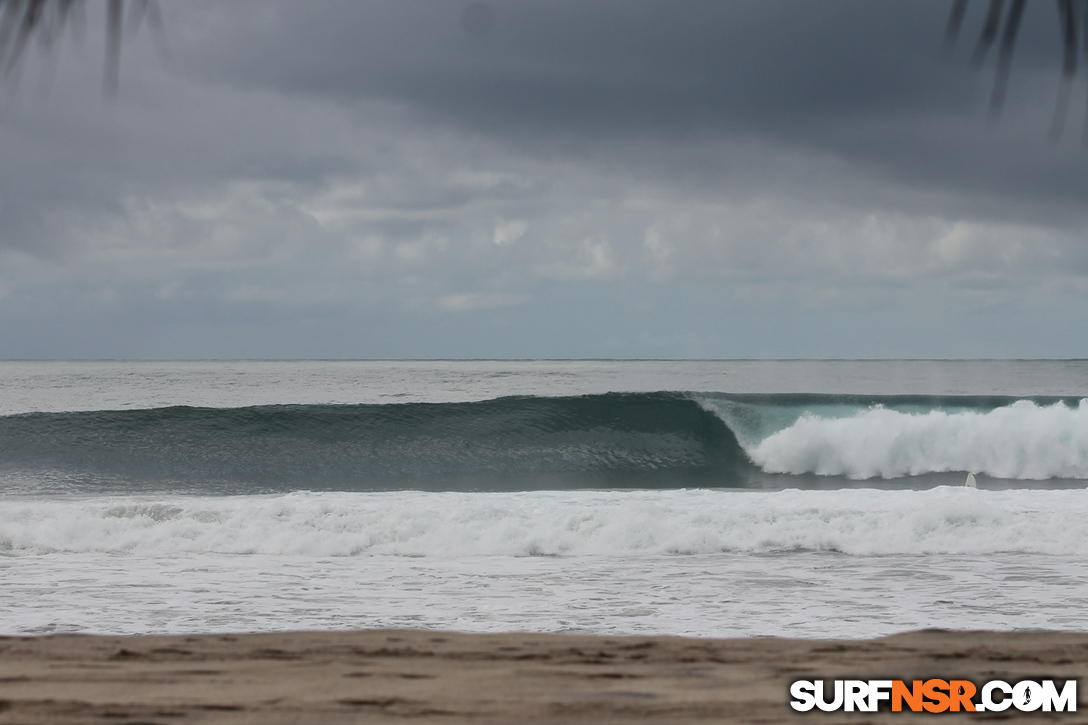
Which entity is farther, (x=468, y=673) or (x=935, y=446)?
(x=935, y=446)

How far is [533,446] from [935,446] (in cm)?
803

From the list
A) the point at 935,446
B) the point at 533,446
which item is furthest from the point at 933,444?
the point at 533,446

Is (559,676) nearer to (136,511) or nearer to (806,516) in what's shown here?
(806,516)

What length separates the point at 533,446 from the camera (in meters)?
17.9

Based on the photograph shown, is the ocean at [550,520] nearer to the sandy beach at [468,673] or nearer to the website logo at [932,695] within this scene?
the sandy beach at [468,673]

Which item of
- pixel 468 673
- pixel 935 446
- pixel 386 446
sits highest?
pixel 935 446

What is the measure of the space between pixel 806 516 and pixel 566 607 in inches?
158

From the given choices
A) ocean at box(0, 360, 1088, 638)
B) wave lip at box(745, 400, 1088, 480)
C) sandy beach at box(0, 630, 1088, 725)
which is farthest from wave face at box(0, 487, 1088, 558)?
wave lip at box(745, 400, 1088, 480)

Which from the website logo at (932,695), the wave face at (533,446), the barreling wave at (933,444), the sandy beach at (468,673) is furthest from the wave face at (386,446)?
the website logo at (932,695)

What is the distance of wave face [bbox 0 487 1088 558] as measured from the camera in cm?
801

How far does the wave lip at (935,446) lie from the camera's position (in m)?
16.4

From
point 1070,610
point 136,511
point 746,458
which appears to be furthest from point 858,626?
point 746,458

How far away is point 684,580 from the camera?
255 inches

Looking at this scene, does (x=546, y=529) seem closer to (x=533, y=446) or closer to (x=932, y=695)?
(x=932, y=695)
